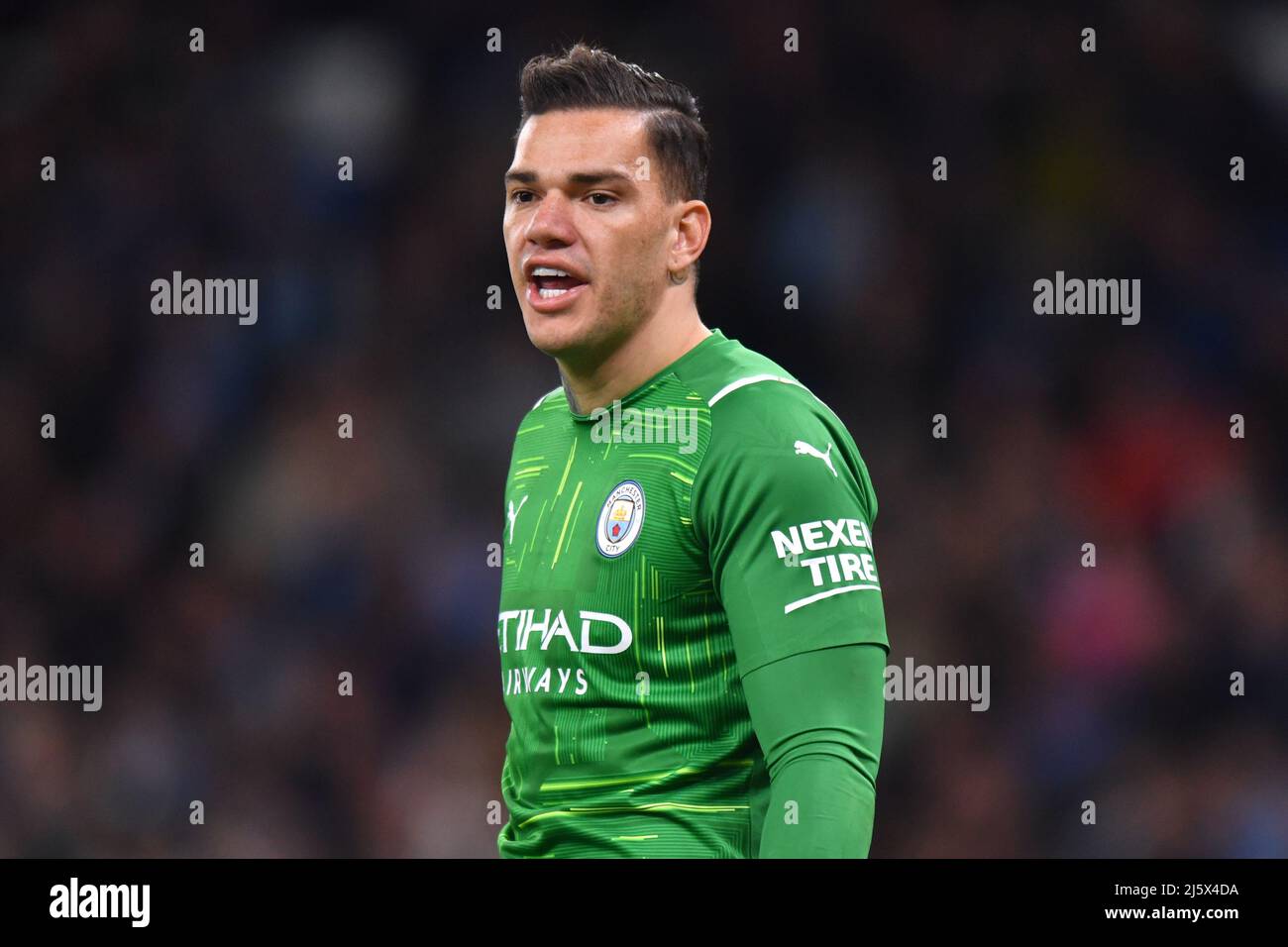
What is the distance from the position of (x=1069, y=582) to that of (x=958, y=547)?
0.42 metres

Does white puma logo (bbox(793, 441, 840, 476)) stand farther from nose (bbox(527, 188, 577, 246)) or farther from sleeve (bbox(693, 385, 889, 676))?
nose (bbox(527, 188, 577, 246))

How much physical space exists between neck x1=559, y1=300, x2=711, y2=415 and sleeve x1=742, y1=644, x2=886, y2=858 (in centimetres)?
61

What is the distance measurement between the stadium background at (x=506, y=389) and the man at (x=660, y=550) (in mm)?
3168

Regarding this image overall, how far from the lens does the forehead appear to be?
103 inches

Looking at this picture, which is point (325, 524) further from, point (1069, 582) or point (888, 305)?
point (1069, 582)

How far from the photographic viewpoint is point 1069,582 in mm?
5852

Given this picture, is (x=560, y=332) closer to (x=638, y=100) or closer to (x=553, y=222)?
(x=553, y=222)

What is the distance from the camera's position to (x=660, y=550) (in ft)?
7.79

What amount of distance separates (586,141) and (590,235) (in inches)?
6.6

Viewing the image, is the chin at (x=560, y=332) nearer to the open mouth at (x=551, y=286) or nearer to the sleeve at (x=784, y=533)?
the open mouth at (x=551, y=286)

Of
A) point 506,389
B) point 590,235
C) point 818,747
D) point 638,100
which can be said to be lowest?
point 818,747

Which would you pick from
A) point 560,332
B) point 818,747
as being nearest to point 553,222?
point 560,332

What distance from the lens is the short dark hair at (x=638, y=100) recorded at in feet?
8.75

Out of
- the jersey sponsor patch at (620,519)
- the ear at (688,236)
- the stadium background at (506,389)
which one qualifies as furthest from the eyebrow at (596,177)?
the stadium background at (506,389)
